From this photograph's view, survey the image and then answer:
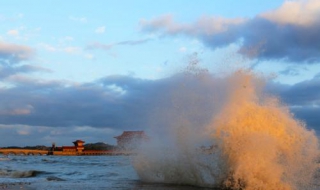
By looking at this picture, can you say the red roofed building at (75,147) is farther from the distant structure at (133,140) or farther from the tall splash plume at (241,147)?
the tall splash plume at (241,147)

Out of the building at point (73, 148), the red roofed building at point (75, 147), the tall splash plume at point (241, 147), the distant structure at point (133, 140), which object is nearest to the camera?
the tall splash plume at point (241, 147)

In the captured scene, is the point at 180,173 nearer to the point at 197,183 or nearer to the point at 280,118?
the point at 197,183

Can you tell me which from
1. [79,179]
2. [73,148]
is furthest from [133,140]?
[73,148]

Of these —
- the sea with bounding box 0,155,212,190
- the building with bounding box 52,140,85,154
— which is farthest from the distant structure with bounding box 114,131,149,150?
the building with bounding box 52,140,85,154

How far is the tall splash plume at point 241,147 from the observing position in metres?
15.1

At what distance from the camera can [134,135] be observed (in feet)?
70.5

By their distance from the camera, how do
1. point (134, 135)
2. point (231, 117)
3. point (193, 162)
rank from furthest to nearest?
point (134, 135) < point (193, 162) < point (231, 117)

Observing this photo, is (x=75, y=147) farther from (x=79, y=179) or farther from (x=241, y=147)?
(x=241, y=147)

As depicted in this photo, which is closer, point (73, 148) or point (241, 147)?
point (241, 147)

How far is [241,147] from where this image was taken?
15.5m

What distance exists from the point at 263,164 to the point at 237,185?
1.27 m

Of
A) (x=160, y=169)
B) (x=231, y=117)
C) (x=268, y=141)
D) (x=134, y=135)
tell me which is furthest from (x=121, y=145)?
(x=268, y=141)

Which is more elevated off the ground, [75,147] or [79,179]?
[75,147]

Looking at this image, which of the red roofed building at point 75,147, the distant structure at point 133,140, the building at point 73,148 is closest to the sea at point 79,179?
the distant structure at point 133,140
